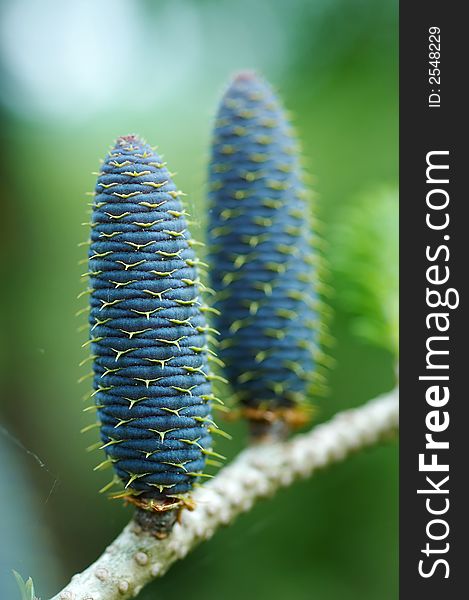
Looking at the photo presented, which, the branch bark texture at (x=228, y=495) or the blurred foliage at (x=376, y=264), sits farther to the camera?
the blurred foliage at (x=376, y=264)

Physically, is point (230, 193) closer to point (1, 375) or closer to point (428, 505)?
point (428, 505)

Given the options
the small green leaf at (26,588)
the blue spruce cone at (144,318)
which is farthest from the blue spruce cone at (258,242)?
the small green leaf at (26,588)

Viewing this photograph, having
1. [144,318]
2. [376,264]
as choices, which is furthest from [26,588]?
[376,264]

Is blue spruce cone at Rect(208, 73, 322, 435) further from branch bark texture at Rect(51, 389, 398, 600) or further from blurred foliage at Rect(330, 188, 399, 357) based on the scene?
blurred foliage at Rect(330, 188, 399, 357)

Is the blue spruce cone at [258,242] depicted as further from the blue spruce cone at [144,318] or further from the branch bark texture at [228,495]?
the blue spruce cone at [144,318]

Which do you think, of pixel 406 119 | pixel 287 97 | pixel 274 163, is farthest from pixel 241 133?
pixel 287 97

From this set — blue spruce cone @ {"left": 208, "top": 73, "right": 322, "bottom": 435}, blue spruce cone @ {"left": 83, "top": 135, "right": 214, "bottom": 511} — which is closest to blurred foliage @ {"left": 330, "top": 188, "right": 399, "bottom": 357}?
blue spruce cone @ {"left": 208, "top": 73, "right": 322, "bottom": 435}
